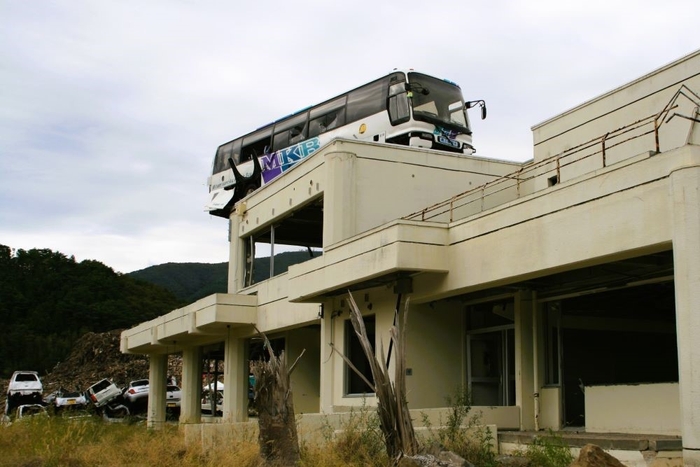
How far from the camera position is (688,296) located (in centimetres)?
1190

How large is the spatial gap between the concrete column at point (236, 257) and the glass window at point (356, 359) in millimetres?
9179

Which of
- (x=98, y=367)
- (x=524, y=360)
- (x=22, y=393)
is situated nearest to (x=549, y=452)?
(x=524, y=360)

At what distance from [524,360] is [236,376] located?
14.2 metres

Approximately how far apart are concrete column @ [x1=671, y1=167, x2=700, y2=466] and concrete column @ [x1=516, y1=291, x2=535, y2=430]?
582 centimetres

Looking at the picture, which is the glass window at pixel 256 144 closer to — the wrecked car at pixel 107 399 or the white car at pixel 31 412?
the white car at pixel 31 412

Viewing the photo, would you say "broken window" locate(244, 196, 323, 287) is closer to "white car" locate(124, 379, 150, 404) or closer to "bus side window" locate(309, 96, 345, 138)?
"bus side window" locate(309, 96, 345, 138)

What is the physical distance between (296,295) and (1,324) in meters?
71.3

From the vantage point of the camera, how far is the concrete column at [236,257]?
99.7ft

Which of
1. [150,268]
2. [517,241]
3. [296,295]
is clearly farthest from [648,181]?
[150,268]

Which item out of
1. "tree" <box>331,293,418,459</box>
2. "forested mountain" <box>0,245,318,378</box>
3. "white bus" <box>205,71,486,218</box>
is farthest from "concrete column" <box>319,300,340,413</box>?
"forested mountain" <box>0,245,318,378</box>

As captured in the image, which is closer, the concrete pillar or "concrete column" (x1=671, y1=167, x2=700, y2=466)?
"concrete column" (x1=671, y1=167, x2=700, y2=466)

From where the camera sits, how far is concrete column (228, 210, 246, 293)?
30375 millimetres

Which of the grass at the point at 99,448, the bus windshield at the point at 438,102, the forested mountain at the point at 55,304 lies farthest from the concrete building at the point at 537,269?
the forested mountain at the point at 55,304

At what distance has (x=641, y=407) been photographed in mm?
14742
